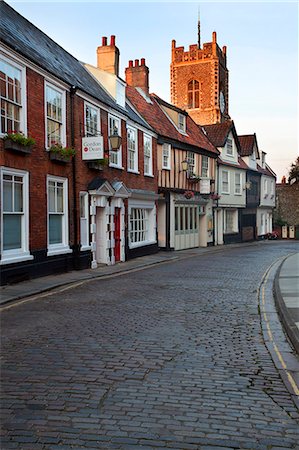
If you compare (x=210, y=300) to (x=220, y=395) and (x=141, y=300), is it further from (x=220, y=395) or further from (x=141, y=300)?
(x=220, y=395)

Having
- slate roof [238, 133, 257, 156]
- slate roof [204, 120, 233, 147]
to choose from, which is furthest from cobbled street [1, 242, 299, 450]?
slate roof [238, 133, 257, 156]

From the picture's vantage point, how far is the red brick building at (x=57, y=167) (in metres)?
12.3

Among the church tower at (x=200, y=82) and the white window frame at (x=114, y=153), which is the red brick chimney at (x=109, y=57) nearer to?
the white window frame at (x=114, y=153)

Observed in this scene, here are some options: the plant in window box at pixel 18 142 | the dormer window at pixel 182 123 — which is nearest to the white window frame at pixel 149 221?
the dormer window at pixel 182 123

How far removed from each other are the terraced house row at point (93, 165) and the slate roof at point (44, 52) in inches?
2.2

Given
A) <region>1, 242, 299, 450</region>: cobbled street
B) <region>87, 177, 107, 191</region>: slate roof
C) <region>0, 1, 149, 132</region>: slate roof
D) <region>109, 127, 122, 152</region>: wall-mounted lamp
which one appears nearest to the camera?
<region>1, 242, 299, 450</region>: cobbled street

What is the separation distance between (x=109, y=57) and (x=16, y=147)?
1130 centimetres

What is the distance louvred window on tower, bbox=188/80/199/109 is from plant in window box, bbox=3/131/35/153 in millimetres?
49641

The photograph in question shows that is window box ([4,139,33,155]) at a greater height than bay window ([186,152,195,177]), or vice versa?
bay window ([186,152,195,177])

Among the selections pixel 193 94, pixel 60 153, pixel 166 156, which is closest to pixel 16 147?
pixel 60 153

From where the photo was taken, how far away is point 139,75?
27688 mm

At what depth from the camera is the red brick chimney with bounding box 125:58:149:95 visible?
2759 centimetres

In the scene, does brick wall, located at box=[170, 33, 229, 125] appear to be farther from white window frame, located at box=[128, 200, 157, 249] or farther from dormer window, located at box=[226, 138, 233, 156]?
white window frame, located at box=[128, 200, 157, 249]

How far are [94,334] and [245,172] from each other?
35.0m
